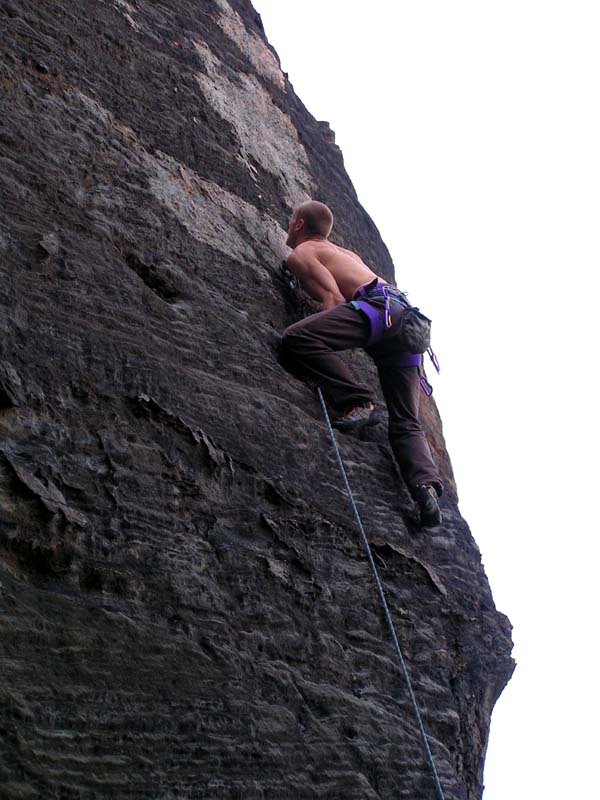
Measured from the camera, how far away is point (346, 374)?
175 inches

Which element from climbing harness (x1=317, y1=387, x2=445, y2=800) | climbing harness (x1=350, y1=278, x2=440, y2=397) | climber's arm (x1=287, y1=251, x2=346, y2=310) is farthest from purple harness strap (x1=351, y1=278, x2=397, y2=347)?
climbing harness (x1=317, y1=387, x2=445, y2=800)

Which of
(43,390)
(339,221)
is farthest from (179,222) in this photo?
(339,221)

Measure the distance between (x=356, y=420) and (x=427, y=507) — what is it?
502mm

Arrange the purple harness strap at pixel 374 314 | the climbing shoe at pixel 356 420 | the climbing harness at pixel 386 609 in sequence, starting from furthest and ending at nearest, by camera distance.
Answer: the purple harness strap at pixel 374 314 → the climbing shoe at pixel 356 420 → the climbing harness at pixel 386 609

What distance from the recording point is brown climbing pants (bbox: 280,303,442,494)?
14.2 ft

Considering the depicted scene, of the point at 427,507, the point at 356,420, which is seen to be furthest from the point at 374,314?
the point at 427,507

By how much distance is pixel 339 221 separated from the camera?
6102 millimetres

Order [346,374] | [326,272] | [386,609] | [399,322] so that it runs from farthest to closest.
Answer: [326,272] → [399,322] → [346,374] → [386,609]

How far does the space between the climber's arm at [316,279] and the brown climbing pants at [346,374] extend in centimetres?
21

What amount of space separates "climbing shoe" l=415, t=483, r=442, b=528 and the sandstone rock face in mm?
58

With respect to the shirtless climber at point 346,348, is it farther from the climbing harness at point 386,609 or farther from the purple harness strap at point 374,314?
the climbing harness at point 386,609

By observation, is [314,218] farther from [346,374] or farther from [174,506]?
[174,506]

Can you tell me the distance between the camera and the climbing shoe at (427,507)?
4.32 meters

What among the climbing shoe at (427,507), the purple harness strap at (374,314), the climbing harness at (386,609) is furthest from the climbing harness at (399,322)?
the climbing shoe at (427,507)
